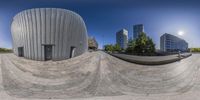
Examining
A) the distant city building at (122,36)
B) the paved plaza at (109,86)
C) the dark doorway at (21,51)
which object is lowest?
the paved plaza at (109,86)

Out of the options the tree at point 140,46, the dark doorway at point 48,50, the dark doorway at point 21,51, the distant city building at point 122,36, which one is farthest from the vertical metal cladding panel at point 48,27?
the tree at point 140,46

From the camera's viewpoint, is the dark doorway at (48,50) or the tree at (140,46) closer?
the dark doorway at (48,50)

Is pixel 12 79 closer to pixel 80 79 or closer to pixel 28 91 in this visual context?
pixel 28 91

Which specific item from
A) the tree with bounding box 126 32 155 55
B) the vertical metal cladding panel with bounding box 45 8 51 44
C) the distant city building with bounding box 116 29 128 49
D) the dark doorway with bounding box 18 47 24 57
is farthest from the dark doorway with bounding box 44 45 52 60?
the tree with bounding box 126 32 155 55

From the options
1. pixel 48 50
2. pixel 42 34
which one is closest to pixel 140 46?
pixel 48 50

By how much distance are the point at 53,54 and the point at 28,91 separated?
43.2 feet

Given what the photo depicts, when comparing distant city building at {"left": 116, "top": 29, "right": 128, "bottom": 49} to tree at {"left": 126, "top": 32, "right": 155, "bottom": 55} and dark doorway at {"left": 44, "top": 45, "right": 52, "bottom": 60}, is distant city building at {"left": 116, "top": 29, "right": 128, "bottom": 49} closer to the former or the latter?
tree at {"left": 126, "top": 32, "right": 155, "bottom": 55}

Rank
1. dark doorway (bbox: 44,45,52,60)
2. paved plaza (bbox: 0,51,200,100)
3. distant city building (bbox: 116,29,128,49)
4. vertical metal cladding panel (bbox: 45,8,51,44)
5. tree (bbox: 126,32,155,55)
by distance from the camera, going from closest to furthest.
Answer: paved plaza (bbox: 0,51,200,100), distant city building (bbox: 116,29,128,49), vertical metal cladding panel (bbox: 45,8,51,44), dark doorway (bbox: 44,45,52,60), tree (bbox: 126,32,155,55)

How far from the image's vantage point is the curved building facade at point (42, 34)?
1850 centimetres

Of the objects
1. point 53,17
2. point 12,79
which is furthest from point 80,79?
point 53,17

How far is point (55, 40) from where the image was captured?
62.4 feet

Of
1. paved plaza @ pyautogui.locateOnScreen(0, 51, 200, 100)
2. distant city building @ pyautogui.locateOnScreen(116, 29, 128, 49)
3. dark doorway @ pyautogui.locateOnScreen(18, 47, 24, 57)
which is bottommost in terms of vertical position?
paved plaza @ pyautogui.locateOnScreen(0, 51, 200, 100)

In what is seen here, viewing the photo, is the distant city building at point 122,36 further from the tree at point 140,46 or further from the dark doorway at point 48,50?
the dark doorway at point 48,50

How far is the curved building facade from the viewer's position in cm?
1850
